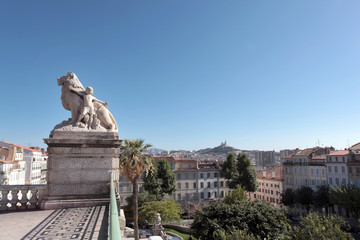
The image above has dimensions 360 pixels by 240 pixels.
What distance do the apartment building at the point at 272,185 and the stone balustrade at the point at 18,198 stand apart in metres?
51.8

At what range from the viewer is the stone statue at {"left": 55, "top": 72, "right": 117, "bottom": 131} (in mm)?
6734

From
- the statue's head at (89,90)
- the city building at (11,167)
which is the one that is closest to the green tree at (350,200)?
the statue's head at (89,90)

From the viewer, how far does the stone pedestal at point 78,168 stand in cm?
613

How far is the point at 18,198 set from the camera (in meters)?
6.37

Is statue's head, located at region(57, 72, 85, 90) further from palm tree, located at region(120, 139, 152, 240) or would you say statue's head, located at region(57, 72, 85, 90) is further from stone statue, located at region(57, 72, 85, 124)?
palm tree, located at region(120, 139, 152, 240)

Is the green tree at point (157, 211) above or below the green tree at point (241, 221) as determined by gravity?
below

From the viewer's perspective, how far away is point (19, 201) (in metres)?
6.30

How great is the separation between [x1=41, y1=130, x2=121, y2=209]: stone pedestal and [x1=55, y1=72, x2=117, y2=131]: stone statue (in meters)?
0.38

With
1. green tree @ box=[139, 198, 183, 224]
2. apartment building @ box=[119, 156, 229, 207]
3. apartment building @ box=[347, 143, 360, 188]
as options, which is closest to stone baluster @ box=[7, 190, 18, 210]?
green tree @ box=[139, 198, 183, 224]

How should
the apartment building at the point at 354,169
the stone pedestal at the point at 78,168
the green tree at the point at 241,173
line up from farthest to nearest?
the green tree at the point at 241,173, the apartment building at the point at 354,169, the stone pedestal at the point at 78,168

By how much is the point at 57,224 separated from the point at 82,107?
3.21 meters

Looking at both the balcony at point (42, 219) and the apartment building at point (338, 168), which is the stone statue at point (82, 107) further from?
the apartment building at point (338, 168)

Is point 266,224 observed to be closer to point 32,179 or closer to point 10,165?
point 10,165

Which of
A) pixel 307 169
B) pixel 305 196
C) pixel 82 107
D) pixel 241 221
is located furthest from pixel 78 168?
pixel 307 169
